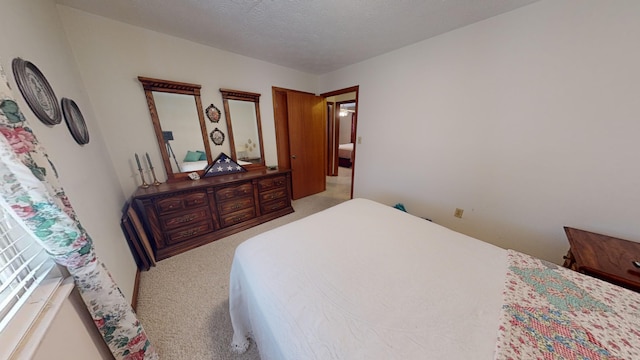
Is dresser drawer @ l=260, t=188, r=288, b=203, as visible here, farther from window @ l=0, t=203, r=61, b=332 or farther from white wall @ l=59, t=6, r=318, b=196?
window @ l=0, t=203, r=61, b=332

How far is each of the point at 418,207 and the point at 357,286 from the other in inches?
78.4

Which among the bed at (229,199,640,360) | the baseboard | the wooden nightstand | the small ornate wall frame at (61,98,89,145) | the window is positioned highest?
the small ornate wall frame at (61,98,89,145)

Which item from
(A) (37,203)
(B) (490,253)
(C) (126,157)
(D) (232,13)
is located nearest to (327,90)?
(D) (232,13)

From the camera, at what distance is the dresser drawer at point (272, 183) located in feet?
8.29

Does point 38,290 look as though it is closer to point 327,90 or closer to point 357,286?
point 357,286

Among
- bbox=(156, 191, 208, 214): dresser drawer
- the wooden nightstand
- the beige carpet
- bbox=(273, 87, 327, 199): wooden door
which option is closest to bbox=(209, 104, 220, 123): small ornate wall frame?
bbox=(273, 87, 327, 199): wooden door

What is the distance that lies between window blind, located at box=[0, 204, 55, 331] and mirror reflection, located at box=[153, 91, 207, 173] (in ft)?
5.48

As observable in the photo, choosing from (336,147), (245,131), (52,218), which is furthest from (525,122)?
(336,147)

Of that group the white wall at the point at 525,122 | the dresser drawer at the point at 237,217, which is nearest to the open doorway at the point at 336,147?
the white wall at the point at 525,122

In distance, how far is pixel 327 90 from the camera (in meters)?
3.29

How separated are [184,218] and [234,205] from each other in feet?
1.73

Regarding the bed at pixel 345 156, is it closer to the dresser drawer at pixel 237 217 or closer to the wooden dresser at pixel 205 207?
the wooden dresser at pixel 205 207

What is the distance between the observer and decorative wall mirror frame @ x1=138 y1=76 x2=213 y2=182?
1.95m

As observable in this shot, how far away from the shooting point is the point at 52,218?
63 cm
